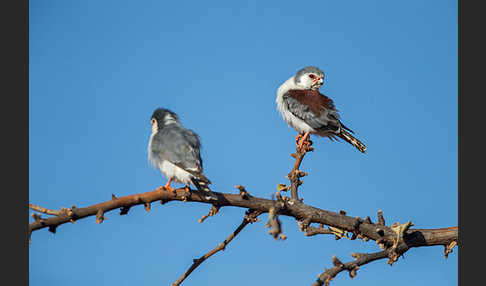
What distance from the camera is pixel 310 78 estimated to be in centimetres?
973

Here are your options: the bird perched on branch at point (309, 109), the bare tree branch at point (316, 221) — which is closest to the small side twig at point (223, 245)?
the bare tree branch at point (316, 221)

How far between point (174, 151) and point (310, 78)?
13.0ft

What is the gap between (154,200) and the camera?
488 cm

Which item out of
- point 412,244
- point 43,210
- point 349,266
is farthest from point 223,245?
point 412,244

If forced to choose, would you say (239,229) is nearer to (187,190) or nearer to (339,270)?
(187,190)

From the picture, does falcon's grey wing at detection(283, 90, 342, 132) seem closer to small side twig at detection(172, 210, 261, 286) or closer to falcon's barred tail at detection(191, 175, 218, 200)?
falcon's barred tail at detection(191, 175, 218, 200)

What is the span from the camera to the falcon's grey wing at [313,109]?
900 cm

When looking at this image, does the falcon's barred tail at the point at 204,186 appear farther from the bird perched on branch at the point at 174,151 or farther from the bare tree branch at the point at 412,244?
the bare tree branch at the point at 412,244

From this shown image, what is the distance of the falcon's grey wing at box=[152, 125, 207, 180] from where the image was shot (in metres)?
6.43

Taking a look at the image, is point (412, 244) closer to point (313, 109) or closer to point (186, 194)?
point (186, 194)

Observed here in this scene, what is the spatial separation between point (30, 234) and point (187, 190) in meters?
1.89

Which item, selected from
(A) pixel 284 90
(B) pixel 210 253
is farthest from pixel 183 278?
(A) pixel 284 90

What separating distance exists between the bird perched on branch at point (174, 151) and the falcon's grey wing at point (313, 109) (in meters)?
2.52

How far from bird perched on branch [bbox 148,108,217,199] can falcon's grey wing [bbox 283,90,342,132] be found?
252cm
